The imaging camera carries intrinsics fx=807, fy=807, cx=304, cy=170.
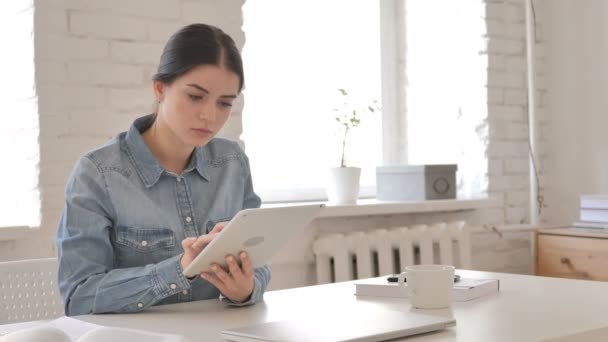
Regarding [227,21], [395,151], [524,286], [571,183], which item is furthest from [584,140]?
[524,286]

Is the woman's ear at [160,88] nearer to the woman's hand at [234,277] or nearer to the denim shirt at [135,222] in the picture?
the denim shirt at [135,222]

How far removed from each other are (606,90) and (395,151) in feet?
3.16

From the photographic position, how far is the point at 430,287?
1533mm

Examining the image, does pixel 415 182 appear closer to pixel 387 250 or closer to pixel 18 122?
pixel 387 250

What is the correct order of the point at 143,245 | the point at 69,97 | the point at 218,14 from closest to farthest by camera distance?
1. the point at 143,245
2. the point at 69,97
3. the point at 218,14

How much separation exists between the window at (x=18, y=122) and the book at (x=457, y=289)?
117cm

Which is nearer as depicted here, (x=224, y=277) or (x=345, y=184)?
(x=224, y=277)

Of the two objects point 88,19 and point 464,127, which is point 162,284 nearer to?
point 88,19

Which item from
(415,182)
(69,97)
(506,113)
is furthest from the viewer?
(506,113)

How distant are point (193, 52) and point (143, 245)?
1.48 ft

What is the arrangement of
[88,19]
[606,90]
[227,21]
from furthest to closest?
1. [606,90]
2. [227,21]
3. [88,19]

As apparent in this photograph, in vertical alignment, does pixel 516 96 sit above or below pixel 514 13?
below

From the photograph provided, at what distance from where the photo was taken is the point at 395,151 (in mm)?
Result: 3768

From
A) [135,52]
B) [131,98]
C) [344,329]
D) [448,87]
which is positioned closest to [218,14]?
[135,52]
